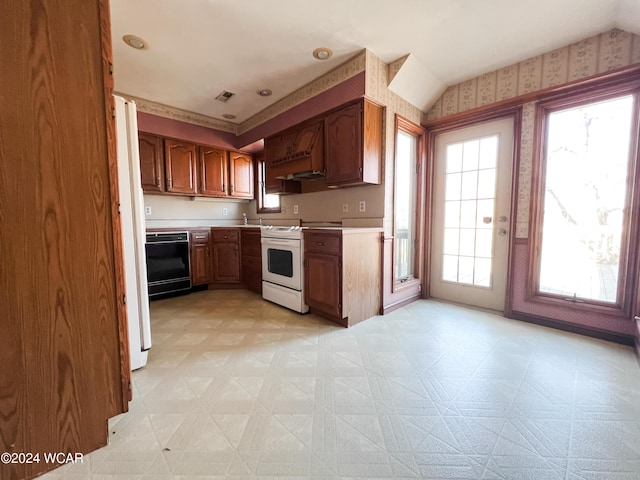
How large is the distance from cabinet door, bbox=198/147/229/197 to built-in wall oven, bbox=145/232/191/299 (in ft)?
2.78

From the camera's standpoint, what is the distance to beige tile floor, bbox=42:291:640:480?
3.49 feet

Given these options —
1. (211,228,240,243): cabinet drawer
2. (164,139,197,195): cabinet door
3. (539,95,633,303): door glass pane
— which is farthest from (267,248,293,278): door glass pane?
(539,95,633,303): door glass pane

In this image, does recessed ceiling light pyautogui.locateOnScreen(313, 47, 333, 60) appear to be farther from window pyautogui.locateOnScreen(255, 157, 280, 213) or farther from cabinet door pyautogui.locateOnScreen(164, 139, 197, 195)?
cabinet door pyautogui.locateOnScreen(164, 139, 197, 195)

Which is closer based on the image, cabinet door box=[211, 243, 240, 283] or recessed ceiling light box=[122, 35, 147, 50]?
recessed ceiling light box=[122, 35, 147, 50]

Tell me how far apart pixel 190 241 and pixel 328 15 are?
2.99m

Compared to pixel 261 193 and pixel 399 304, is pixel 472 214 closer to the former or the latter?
pixel 399 304

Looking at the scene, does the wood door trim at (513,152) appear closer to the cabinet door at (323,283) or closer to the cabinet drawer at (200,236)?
the cabinet door at (323,283)

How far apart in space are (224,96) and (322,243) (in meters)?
2.43

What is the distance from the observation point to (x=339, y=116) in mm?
2688

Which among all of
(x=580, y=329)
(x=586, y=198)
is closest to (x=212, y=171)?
(x=586, y=198)

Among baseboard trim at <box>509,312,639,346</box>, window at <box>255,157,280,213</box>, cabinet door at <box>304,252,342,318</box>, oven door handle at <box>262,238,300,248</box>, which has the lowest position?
baseboard trim at <box>509,312,639,346</box>

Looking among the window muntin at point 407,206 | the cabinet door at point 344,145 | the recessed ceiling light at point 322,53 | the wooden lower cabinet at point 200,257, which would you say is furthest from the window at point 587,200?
the wooden lower cabinet at point 200,257

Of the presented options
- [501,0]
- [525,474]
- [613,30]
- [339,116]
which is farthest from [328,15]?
[525,474]

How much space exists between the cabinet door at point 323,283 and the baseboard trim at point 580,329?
1.84 m
